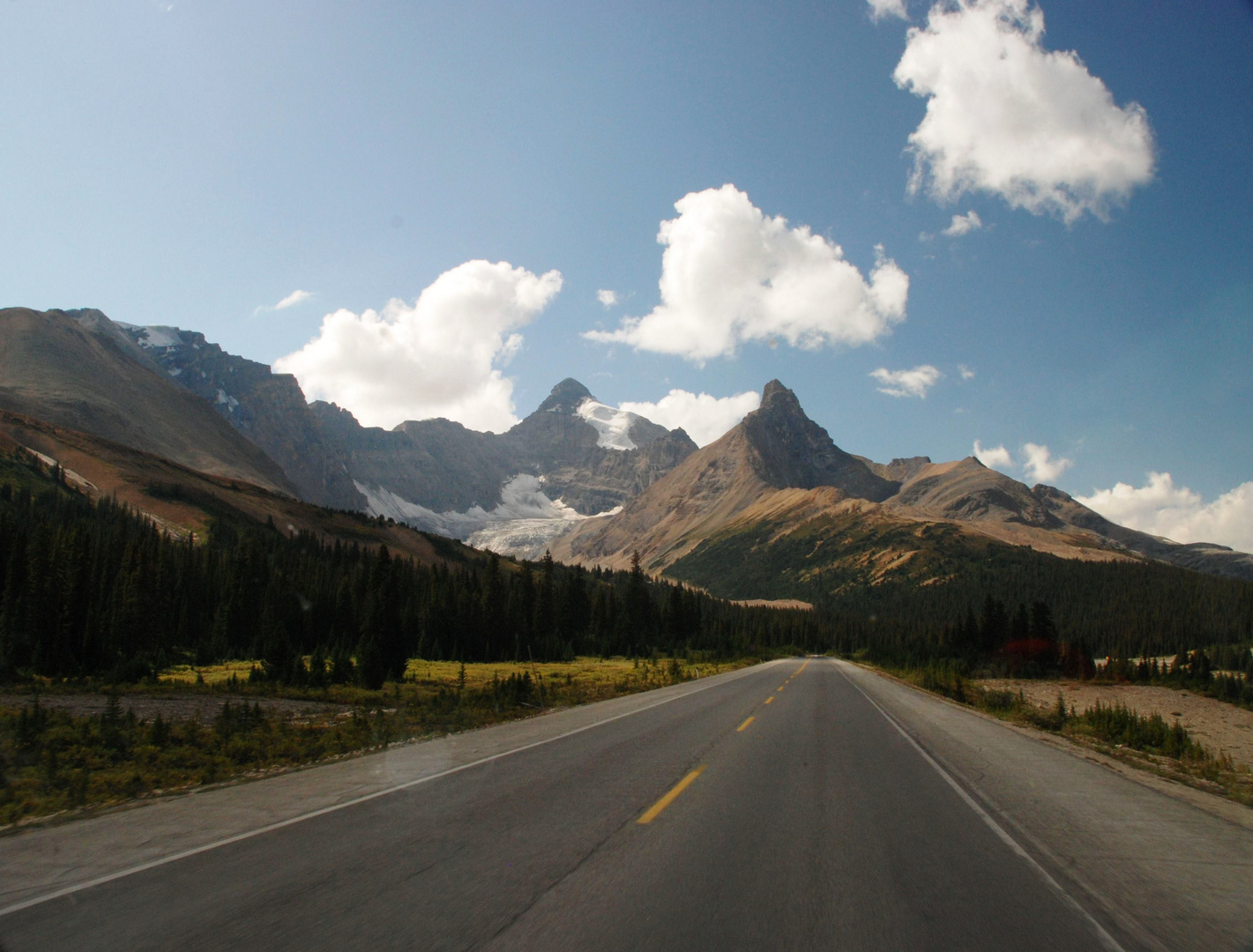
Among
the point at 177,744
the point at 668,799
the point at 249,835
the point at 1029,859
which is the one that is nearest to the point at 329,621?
the point at 177,744

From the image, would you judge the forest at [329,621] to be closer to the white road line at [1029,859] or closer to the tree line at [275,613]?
the tree line at [275,613]

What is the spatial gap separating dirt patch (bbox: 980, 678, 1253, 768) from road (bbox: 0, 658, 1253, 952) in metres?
29.7

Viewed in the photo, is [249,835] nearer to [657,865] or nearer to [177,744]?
[657,865]

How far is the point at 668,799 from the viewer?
9836mm

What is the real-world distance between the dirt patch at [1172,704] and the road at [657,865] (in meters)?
29.7

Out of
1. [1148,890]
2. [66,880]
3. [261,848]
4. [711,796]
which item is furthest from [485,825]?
[1148,890]

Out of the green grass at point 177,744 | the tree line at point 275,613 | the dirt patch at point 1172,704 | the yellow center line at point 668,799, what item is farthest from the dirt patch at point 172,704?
the dirt patch at point 1172,704

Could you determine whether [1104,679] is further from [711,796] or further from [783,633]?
[711,796]

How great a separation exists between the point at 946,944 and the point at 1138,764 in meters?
13.3

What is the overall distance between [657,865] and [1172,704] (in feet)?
242

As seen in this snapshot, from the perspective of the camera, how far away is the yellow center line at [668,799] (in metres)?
8.77

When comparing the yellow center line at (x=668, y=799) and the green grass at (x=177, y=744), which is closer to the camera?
the yellow center line at (x=668, y=799)

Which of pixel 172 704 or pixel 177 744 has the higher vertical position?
pixel 177 744

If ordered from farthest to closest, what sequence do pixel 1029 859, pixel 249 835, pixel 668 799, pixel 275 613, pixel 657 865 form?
pixel 275 613
pixel 668 799
pixel 249 835
pixel 1029 859
pixel 657 865
